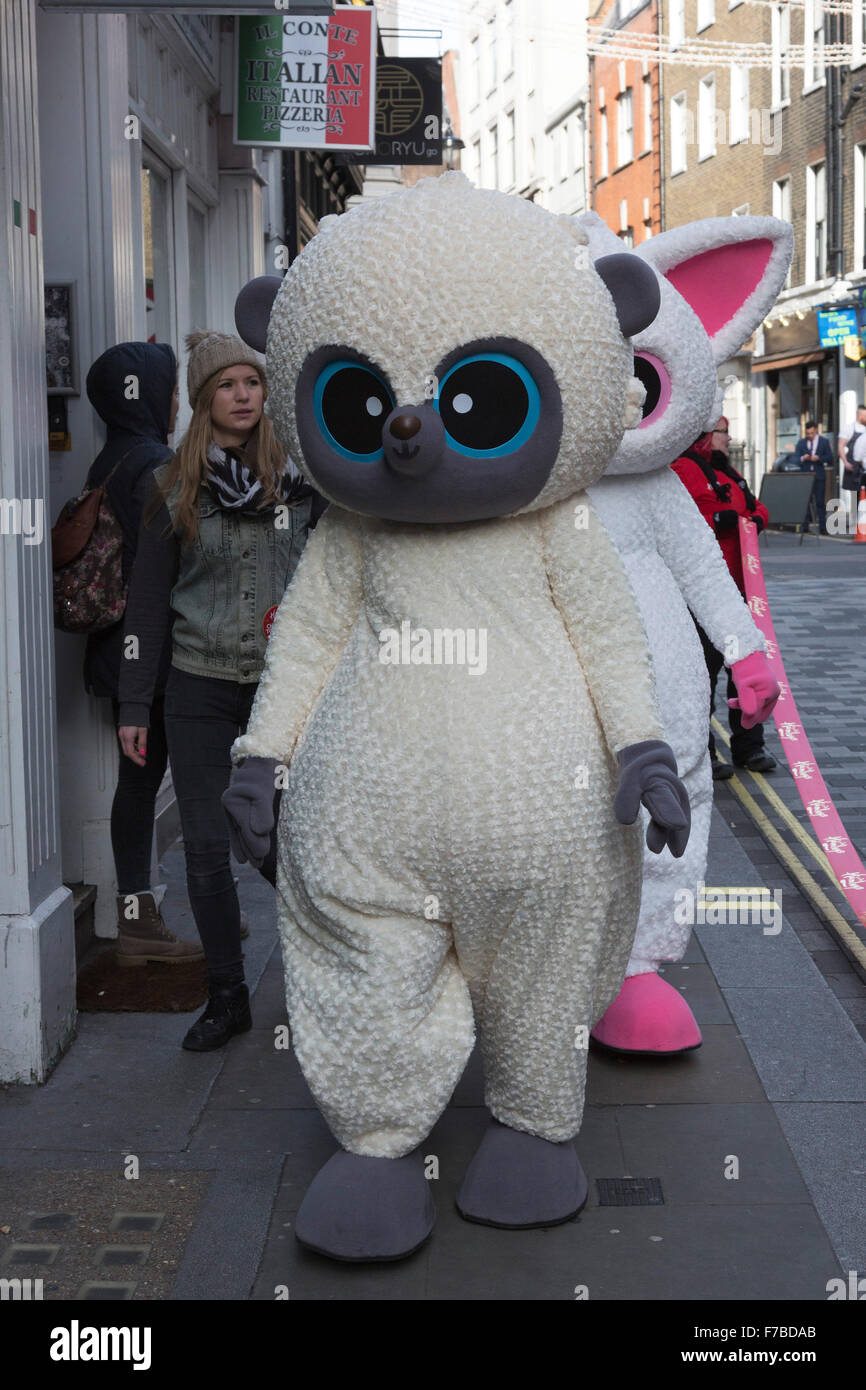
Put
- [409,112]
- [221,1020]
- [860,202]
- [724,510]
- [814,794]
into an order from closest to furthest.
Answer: [221,1020] → [814,794] → [724,510] → [409,112] → [860,202]

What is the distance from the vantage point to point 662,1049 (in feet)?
14.0

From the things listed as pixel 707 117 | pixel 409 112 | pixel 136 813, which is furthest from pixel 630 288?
pixel 707 117

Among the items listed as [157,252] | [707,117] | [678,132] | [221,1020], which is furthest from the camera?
[678,132]

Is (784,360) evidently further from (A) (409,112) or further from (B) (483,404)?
(B) (483,404)

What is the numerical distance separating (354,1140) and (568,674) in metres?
1.06

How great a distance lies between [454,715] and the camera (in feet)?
10.2

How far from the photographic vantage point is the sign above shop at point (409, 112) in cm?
1352

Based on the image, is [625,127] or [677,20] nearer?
[677,20]

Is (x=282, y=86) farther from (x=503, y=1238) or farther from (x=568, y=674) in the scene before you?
(x=503, y=1238)

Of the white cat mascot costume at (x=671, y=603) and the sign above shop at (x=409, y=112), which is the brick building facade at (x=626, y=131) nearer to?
the sign above shop at (x=409, y=112)

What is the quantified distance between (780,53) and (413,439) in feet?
101

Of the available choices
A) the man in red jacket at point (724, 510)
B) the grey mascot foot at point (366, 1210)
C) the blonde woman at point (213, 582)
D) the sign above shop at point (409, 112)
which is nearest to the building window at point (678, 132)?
the sign above shop at point (409, 112)

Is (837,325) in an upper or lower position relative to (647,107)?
lower

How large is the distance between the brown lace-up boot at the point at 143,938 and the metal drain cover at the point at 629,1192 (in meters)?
2.09
